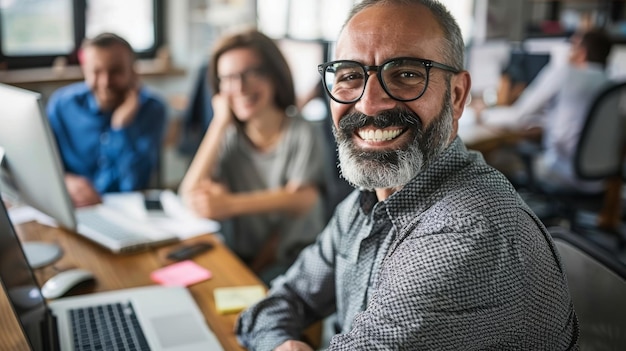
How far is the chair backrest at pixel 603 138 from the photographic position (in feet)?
9.87

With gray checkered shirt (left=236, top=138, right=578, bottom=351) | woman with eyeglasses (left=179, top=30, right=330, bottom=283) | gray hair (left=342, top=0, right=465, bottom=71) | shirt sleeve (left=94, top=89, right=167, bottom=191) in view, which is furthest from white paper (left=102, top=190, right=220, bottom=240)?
gray hair (left=342, top=0, right=465, bottom=71)

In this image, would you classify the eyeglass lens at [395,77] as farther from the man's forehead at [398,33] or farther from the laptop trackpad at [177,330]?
the laptop trackpad at [177,330]

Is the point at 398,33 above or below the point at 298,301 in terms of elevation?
above

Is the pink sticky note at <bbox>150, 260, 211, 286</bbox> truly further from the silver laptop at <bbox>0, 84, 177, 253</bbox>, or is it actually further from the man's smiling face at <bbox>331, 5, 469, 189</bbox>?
the man's smiling face at <bbox>331, 5, 469, 189</bbox>

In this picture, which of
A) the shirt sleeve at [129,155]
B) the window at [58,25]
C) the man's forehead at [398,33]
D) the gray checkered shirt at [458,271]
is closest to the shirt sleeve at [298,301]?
the gray checkered shirt at [458,271]

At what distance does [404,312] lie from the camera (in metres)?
0.79

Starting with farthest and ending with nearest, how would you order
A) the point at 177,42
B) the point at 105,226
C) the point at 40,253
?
the point at 177,42
the point at 105,226
the point at 40,253

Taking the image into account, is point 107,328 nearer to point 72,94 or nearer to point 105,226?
point 105,226

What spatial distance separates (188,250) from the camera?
1568 millimetres

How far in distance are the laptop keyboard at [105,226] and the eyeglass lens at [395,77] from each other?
2.87 ft

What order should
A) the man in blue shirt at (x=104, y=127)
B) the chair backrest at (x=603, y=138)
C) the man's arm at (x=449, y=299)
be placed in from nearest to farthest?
the man's arm at (x=449, y=299) → the man in blue shirt at (x=104, y=127) → the chair backrest at (x=603, y=138)

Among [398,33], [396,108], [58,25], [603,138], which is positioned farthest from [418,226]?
[58,25]

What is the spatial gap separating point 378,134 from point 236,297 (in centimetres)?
56

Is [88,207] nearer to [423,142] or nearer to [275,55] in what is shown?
[275,55]
